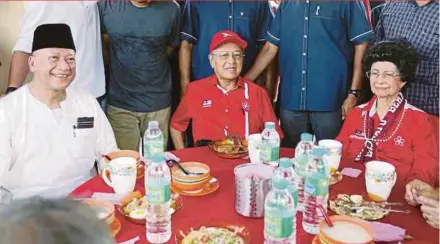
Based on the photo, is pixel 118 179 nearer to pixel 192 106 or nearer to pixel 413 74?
pixel 192 106

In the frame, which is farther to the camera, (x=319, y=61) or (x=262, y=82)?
(x=262, y=82)

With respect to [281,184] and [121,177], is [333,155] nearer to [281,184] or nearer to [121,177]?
[281,184]

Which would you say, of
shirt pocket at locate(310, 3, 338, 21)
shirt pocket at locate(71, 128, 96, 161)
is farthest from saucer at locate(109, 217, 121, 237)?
shirt pocket at locate(310, 3, 338, 21)

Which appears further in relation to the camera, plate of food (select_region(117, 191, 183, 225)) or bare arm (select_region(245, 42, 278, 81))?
bare arm (select_region(245, 42, 278, 81))

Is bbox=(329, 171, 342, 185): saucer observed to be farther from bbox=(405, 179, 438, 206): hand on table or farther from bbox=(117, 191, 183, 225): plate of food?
bbox=(117, 191, 183, 225): plate of food

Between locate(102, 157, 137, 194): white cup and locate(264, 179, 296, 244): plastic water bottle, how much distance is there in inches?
23.6

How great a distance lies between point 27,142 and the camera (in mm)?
2412

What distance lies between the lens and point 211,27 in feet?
10.9

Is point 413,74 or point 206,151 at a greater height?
point 413,74

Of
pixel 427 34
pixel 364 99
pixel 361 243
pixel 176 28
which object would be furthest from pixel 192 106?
pixel 361 243

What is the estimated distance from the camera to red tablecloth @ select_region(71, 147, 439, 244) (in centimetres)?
175

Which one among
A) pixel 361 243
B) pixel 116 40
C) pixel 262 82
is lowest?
pixel 361 243

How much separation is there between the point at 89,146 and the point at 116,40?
2.89ft

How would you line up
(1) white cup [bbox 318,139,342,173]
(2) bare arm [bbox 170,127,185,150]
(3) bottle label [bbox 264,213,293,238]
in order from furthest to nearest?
(2) bare arm [bbox 170,127,185,150]
(1) white cup [bbox 318,139,342,173]
(3) bottle label [bbox 264,213,293,238]
